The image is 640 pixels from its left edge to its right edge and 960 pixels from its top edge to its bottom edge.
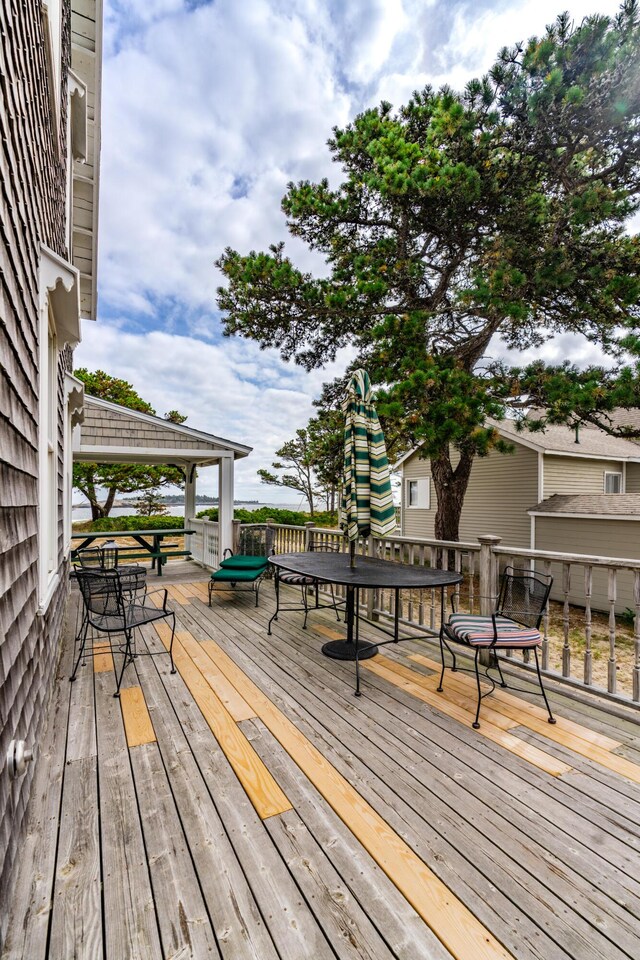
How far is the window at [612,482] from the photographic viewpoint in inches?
502

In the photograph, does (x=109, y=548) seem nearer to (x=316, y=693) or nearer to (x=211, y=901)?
(x=316, y=693)

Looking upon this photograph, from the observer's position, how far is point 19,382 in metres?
1.84

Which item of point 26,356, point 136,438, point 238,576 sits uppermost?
point 136,438

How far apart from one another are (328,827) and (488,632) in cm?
160

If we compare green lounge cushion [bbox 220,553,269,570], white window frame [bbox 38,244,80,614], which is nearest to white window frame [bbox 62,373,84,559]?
white window frame [bbox 38,244,80,614]

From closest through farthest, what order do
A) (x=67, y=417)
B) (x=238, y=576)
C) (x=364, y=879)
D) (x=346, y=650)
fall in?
(x=364, y=879), (x=346, y=650), (x=67, y=417), (x=238, y=576)

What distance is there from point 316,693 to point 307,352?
783 centimetres

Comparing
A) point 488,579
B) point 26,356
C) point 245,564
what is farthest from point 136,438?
point 488,579

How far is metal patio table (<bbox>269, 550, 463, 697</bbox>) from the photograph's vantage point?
325 centimetres

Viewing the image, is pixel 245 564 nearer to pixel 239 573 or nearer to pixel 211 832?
pixel 239 573

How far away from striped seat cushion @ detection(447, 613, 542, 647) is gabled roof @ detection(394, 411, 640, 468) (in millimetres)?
7792

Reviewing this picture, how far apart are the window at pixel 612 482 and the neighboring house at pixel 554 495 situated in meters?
0.02

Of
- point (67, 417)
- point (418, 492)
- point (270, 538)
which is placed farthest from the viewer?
point (418, 492)

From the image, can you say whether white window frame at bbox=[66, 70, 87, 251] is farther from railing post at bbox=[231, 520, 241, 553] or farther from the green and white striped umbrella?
railing post at bbox=[231, 520, 241, 553]
